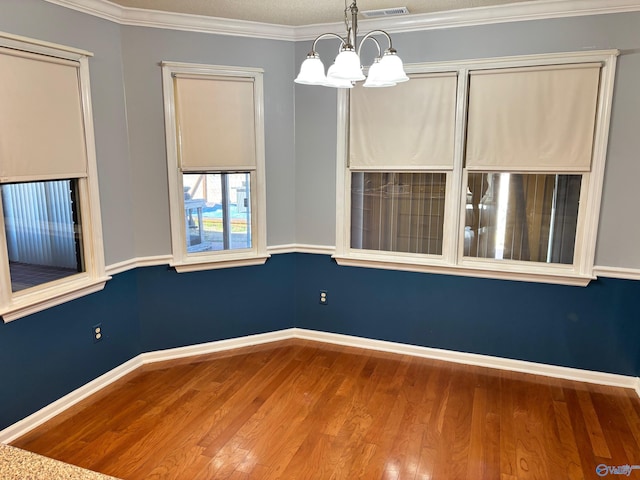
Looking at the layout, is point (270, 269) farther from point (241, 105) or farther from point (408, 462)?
point (408, 462)

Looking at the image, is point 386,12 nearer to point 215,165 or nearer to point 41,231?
point 215,165

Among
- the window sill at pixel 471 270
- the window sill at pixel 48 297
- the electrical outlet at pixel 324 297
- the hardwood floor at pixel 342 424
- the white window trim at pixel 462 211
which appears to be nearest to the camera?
the hardwood floor at pixel 342 424

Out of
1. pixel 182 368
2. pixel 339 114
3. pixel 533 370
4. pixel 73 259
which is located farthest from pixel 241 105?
pixel 533 370

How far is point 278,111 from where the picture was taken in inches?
151

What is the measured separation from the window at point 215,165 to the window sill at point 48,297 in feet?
2.20

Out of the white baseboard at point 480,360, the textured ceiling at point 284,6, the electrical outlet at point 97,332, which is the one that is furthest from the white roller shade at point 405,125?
the electrical outlet at point 97,332

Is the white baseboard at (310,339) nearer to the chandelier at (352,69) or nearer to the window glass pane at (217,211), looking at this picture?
the window glass pane at (217,211)

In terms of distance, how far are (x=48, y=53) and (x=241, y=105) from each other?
4.53 ft

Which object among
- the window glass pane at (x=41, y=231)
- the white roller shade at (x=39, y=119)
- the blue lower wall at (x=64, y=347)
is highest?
the white roller shade at (x=39, y=119)

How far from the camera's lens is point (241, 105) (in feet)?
12.1

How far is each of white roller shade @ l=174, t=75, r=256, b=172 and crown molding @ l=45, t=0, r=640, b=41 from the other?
0.38 m

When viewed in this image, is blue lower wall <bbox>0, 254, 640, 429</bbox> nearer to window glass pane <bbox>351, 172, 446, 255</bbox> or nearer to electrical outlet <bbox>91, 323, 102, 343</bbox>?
electrical outlet <bbox>91, 323, 102, 343</bbox>

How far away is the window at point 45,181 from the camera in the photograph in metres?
2.58

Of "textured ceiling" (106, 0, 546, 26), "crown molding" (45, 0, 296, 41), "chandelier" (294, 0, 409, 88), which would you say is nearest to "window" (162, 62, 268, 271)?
"crown molding" (45, 0, 296, 41)
